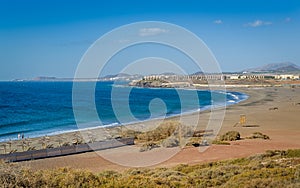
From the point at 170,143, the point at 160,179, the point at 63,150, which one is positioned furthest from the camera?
the point at 170,143

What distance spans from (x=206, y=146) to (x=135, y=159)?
14.6ft

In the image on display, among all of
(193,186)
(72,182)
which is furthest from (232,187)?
(72,182)

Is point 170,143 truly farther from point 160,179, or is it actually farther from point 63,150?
point 160,179

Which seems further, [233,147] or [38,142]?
[38,142]

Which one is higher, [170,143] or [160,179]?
[160,179]

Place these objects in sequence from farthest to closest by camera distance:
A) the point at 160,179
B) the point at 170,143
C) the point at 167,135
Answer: the point at 167,135 < the point at 170,143 < the point at 160,179

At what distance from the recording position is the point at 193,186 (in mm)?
8812

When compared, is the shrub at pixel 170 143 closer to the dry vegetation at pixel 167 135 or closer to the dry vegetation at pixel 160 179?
the dry vegetation at pixel 167 135

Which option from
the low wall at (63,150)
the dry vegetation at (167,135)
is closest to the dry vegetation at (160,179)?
the low wall at (63,150)

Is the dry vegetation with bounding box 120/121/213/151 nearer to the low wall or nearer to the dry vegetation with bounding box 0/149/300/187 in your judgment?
the low wall

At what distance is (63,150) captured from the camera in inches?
768

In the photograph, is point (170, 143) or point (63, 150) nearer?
point (63, 150)

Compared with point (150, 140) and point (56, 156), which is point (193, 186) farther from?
point (150, 140)

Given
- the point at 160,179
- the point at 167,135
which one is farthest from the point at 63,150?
the point at 160,179
